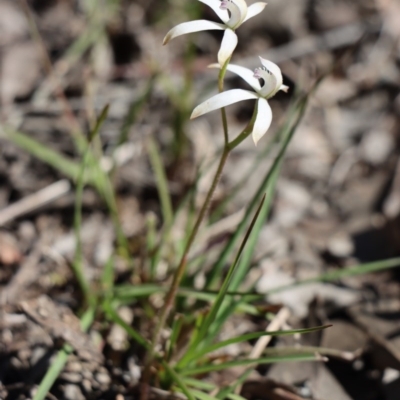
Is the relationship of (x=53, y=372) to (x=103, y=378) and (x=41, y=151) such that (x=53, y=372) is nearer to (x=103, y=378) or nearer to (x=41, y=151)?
(x=103, y=378)

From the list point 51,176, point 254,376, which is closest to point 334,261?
point 254,376

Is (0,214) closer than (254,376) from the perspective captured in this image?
No

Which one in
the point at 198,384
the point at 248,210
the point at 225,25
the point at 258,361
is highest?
the point at 225,25

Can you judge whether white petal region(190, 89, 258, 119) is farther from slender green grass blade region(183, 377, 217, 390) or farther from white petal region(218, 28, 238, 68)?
slender green grass blade region(183, 377, 217, 390)

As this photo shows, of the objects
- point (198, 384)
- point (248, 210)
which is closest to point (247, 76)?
point (248, 210)

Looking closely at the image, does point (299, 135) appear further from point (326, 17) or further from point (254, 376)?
point (254, 376)

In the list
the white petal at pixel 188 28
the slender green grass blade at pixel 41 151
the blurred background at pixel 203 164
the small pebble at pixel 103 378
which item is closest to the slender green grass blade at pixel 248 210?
the blurred background at pixel 203 164

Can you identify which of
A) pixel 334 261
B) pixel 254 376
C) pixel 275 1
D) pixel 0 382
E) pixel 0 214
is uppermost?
pixel 275 1
